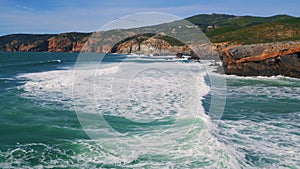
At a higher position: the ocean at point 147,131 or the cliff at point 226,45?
the cliff at point 226,45

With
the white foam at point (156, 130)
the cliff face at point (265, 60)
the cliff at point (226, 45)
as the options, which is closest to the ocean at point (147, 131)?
the white foam at point (156, 130)

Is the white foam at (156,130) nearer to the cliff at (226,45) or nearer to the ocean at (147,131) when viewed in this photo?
the ocean at (147,131)

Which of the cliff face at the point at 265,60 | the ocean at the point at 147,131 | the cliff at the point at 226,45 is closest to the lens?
the ocean at the point at 147,131

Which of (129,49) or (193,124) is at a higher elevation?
(129,49)

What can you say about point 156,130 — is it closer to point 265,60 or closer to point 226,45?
point 265,60

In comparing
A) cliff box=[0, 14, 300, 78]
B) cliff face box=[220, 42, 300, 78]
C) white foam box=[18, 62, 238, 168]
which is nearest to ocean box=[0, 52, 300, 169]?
white foam box=[18, 62, 238, 168]

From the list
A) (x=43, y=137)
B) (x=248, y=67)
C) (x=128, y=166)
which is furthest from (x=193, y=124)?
(x=248, y=67)

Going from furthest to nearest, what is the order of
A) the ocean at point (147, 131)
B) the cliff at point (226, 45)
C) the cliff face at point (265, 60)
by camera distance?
1. the cliff at point (226, 45)
2. the cliff face at point (265, 60)
3. the ocean at point (147, 131)

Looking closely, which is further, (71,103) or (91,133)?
(71,103)

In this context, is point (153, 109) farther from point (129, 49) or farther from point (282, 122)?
point (129, 49)
